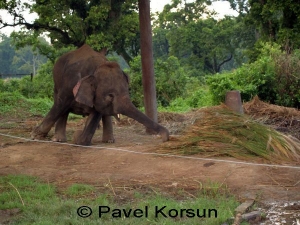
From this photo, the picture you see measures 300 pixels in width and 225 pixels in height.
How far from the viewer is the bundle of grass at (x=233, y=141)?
7801 mm

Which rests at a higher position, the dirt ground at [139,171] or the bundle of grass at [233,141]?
the bundle of grass at [233,141]

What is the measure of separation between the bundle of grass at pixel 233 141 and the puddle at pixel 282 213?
6.13 ft

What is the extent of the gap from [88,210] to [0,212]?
0.97 meters

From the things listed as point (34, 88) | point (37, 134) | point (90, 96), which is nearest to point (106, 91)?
point (90, 96)

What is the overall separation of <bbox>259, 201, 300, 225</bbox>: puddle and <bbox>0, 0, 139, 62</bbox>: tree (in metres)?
17.5

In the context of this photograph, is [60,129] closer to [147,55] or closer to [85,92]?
[85,92]

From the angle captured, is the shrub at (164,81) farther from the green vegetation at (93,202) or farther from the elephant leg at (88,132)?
the green vegetation at (93,202)

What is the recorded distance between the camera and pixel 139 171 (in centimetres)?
757

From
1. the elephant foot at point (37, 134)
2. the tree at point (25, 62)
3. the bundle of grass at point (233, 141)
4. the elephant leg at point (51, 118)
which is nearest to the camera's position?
the bundle of grass at point (233, 141)

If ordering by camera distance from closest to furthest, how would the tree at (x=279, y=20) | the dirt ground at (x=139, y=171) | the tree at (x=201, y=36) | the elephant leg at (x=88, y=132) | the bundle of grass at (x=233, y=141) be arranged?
the dirt ground at (x=139, y=171) < the bundle of grass at (x=233, y=141) < the elephant leg at (x=88, y=132) < the tree at (x=279, y=20) < the tree at (x=201, y=36)

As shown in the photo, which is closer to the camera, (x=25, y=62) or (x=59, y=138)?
(x=59, y=138)

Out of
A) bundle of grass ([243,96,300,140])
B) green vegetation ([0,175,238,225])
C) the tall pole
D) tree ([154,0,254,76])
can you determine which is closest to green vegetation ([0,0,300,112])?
bundle of grass ([243,96,300,140])

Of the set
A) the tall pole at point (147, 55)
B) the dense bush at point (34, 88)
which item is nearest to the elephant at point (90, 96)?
the tall pole at point (147, 55)

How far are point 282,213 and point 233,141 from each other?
2.70 metres
